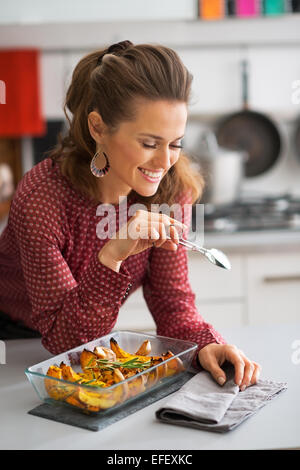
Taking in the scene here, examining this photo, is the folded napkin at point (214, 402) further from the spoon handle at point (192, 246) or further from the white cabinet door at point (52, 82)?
the white cabinet door at point (52, 82)

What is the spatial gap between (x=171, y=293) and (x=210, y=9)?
177 centimetres

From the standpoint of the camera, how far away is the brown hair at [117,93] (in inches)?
50.1

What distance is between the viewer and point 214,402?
1.07 m

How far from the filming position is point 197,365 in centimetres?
126

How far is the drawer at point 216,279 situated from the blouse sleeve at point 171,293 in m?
1.02

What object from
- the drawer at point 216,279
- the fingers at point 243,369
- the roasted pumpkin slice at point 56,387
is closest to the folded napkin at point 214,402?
A: the fingers at point 243,369

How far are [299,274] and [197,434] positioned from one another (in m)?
1.68

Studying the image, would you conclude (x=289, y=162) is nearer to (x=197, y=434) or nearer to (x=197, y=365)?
(x=197, y=365)

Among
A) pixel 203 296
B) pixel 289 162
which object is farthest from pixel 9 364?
pixel 289 162

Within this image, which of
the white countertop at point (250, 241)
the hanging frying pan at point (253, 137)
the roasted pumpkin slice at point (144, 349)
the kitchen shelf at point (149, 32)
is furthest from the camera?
the hanging frying pan at point (253, 137)

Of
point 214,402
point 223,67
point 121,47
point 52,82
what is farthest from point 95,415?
point 223,67

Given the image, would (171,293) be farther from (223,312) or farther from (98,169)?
(223,312)

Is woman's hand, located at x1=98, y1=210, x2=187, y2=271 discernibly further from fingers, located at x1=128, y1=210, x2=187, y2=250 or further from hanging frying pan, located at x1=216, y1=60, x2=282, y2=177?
hanging frying pan, located at x1=216, y1=60, x2=282, y2=177

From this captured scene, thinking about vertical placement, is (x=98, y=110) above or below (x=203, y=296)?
above
